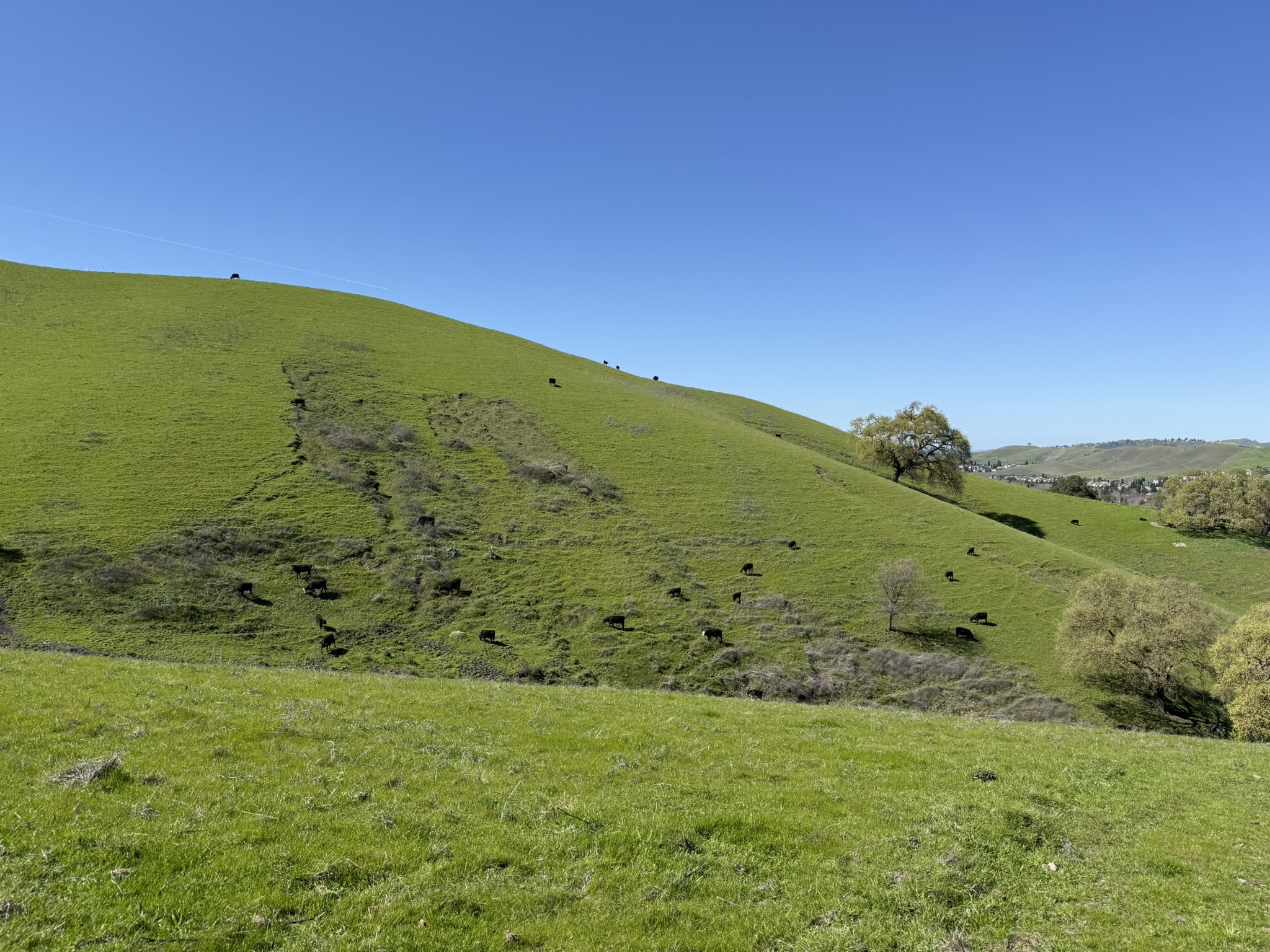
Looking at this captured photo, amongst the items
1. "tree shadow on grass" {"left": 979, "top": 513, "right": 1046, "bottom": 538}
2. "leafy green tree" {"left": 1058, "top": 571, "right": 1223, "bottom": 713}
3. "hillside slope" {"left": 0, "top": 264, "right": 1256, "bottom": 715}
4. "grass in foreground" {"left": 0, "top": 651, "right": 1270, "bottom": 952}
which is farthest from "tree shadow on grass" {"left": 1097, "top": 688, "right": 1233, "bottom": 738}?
"tree shadow on grass" {"left": 979, "top": 513, "right": 1046, "bottom": 538}

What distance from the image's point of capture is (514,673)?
40.4 m

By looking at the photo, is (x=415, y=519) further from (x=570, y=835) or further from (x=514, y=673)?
(x=570, y=835)

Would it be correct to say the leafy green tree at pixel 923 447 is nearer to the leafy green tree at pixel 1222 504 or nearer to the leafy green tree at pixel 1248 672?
the leafy green tree at pixel 1222 504

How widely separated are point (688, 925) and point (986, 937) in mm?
4219

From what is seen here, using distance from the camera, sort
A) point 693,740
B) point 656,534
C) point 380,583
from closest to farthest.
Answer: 1. point 693,740
2. point 380,583
3. point 656,534

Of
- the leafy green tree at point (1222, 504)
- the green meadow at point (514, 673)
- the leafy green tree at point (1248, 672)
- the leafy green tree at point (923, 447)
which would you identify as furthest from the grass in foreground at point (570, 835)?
the leafy green tree at point (1222, 504)

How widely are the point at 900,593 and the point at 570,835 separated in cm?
4732

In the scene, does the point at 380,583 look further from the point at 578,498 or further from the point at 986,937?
the point at 986,937

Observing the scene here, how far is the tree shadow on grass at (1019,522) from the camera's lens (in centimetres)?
9078

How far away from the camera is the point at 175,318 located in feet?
291

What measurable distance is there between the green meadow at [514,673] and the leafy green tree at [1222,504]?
529cm

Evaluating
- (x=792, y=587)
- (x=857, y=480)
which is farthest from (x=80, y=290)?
(x=857, y=480)

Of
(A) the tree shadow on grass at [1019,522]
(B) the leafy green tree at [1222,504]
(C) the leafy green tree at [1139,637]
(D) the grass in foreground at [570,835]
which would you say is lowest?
(C) the leafy green tree at [1139,637]

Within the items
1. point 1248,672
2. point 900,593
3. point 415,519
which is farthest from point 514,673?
point 1248,672
